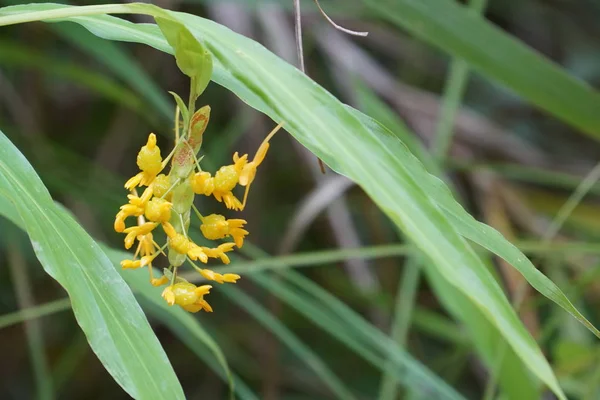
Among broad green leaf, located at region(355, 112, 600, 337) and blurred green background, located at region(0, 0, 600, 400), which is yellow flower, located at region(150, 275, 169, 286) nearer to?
broad green leaf, located at region(355, 112, 600, 337)

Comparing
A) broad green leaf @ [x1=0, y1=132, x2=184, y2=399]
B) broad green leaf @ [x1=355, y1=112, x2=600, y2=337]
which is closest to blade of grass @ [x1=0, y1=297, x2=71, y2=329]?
broad green leaf @ [x1=0, y1=132, x2=184, y2=399]

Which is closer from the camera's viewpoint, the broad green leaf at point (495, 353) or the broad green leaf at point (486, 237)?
the broad green leaf at point (486, 237)

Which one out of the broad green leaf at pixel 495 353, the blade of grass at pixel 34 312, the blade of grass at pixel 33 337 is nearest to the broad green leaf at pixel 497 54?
the broad green leaf at pixel 495 353

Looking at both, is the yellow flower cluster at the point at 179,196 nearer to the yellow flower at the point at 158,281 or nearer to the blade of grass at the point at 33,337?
the yellow flower at the point at 158,281

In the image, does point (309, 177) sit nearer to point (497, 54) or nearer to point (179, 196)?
point (497, 54)

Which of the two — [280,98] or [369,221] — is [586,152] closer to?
[369,221]

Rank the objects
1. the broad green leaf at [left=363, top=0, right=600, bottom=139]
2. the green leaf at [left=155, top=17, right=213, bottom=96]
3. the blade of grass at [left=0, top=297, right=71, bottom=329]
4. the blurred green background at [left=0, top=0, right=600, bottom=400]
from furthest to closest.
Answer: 1. the blurred green background at [left=0, top=0, right=600, bottom=400]
2. the broad green leaf at [left=363, top=0, right=600, bottom=139]
3. the blade of grass at [left=0, top=297, right=71, bottom=329]
4. the green leaf at [left=155, top=17, right=213, bottom=96]

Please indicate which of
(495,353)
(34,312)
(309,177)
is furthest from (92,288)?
(309,177)
